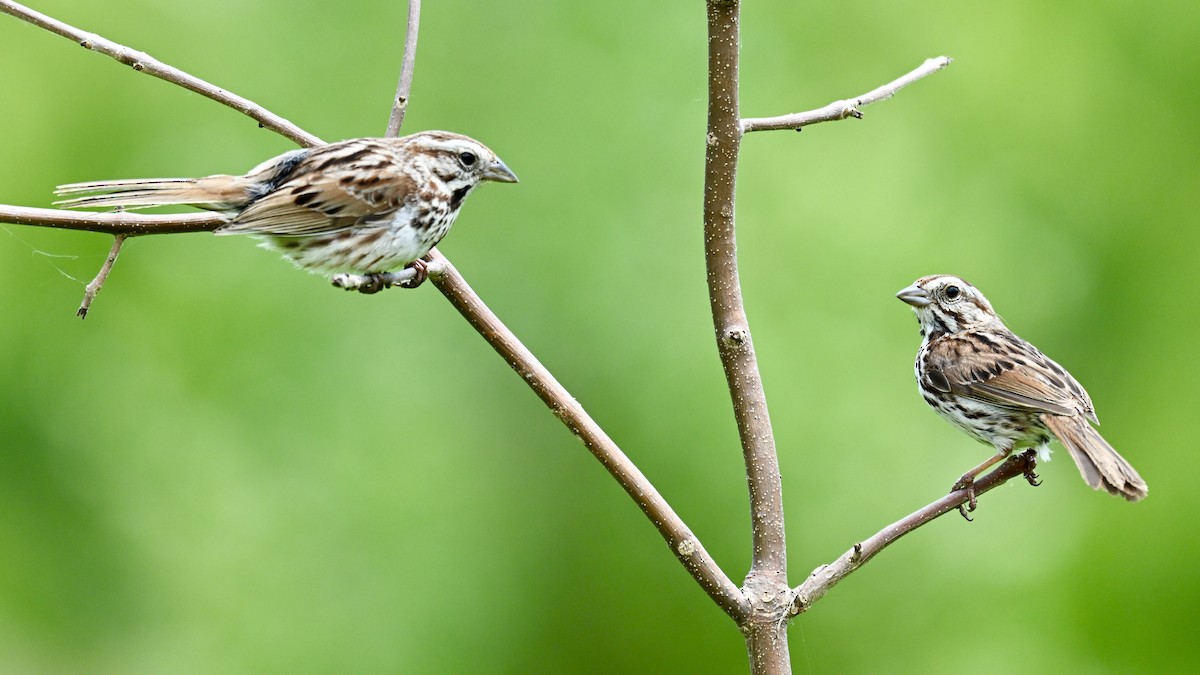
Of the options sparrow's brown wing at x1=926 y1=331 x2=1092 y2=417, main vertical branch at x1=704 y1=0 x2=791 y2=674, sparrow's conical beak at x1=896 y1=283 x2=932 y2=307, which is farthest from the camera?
sparrow's conical beak at x1=896 y1=283 x2=932 y2=307

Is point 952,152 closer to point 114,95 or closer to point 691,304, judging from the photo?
point 691,304

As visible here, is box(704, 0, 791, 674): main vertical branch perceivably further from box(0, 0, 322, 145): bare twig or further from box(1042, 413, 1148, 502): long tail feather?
box(0, 0, 322, 145): bare twig

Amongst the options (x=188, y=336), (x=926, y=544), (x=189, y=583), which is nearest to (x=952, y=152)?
(x=926, y=544)

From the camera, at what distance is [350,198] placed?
3432 millimetres

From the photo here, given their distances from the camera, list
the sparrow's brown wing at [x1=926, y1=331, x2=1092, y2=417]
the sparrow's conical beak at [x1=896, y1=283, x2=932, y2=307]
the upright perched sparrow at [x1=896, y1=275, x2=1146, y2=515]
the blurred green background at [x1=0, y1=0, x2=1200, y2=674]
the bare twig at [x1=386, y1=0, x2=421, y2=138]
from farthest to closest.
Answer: the blurred green background at [x1=0, y1=0, x2=1200, y2=674] < the sparrow's conical beak at [x1=896, y1=283, x2=932, y2=307] < the sparrow's brown wing at [x1=926, y1=331, x2=1092, y2=417] < the upright perched sparrow at [x1=896, y1=275, x2=1146, y2=515] < the bare twig at [x1=386, y1=0, x2=421, y2=138]

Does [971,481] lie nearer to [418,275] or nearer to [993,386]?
[993,386]

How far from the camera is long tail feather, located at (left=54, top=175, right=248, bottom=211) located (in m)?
2.85

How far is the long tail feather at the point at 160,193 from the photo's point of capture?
112 inches

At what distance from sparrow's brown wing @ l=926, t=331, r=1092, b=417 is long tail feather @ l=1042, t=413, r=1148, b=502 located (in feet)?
0.29

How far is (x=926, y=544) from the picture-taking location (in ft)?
20.7

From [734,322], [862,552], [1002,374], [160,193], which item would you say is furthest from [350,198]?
[1002,374]

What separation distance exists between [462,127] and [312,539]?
7.96 feet

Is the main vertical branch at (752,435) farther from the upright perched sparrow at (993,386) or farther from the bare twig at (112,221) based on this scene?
the bare twig at (112,221)

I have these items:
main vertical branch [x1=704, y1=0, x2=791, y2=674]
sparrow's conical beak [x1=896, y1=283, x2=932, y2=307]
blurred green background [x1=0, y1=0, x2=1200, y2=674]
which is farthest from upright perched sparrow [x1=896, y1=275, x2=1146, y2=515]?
blurred green background [x1=0, y1=0, x2=1200, y2=674]
